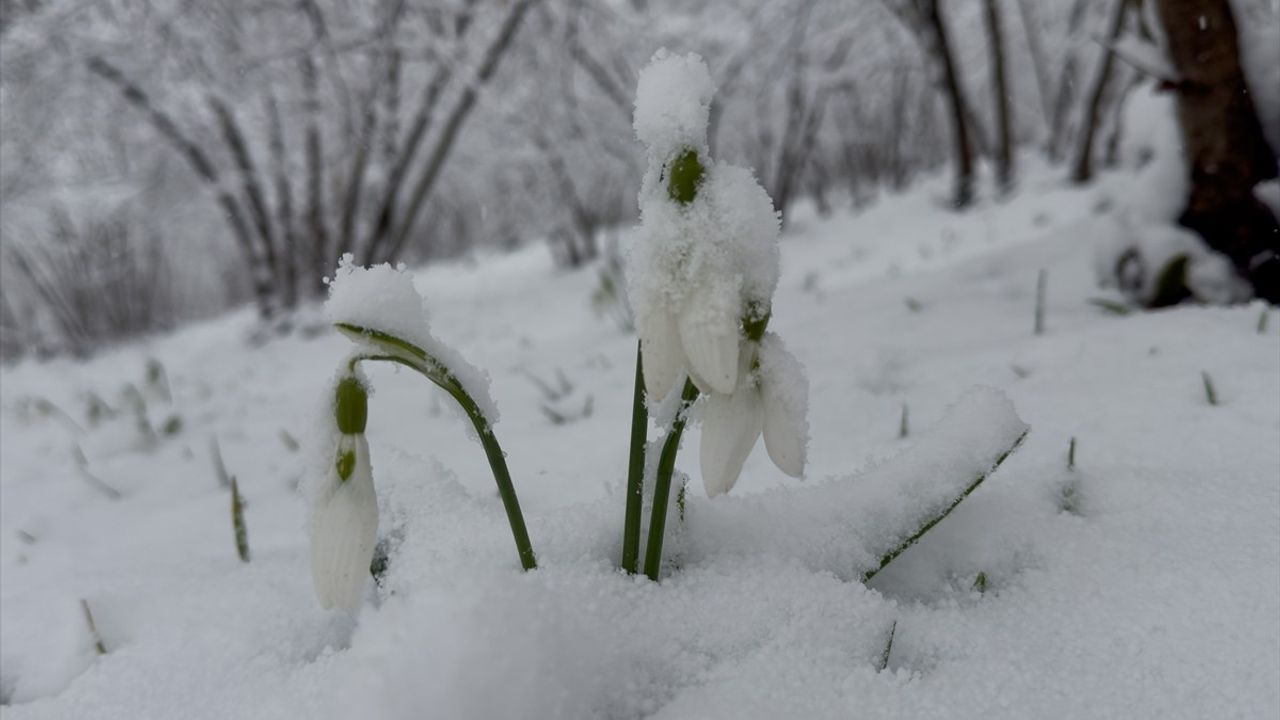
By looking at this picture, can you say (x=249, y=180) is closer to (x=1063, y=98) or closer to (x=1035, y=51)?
(x=1063, y=98)

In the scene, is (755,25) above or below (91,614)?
above

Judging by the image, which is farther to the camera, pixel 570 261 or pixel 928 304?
pixel 570 261

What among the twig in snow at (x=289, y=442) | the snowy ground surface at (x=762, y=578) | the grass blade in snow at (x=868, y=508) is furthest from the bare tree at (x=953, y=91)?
the grass blade in snow at (x=868, y=508)

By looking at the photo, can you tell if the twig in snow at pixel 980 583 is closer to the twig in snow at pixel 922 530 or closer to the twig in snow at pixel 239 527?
the twig in snow at pixel 922 530

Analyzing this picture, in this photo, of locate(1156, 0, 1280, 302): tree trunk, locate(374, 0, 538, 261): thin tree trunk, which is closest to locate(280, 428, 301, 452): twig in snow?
locate(1156, 0, 1280, 302): tree trunk

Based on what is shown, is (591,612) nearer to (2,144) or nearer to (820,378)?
(820,378)

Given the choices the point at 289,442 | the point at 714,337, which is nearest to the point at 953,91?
the point at 289,442

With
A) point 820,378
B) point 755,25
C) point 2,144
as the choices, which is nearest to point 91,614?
point 820,378
